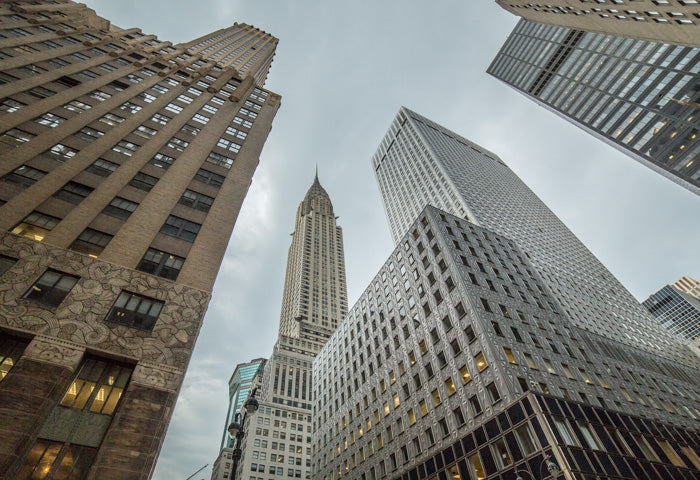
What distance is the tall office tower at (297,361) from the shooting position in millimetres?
93312

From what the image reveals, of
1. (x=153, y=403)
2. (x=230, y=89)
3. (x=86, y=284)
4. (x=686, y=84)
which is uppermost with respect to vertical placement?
(x=686, y=84)

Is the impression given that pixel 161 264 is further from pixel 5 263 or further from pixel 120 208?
pixel 5 263

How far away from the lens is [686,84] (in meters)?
87.6

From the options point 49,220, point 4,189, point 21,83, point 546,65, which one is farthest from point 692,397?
point 546,65

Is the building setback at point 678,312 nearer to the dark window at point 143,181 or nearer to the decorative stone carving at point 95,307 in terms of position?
the decorative stone carving at point 95,307

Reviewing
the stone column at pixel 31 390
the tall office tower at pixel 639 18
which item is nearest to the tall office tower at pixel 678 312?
the tall office tower at pixel 639 18

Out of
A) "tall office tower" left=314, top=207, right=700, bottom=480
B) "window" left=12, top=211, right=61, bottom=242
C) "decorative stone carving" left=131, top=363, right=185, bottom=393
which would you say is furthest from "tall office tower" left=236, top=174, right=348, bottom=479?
"window" left=12, top=211, right=61, bottom=242

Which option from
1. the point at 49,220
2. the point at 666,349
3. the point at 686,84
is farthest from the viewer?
the point at 686,84

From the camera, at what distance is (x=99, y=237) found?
77.9ft

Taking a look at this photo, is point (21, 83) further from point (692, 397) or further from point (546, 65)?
point (546, 65)

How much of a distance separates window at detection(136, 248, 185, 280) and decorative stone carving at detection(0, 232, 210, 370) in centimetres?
91

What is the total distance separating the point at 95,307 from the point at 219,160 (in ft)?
68.7

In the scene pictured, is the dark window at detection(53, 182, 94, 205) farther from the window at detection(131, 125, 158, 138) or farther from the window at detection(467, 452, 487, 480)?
the window at detection(467, 452, 487, 480)

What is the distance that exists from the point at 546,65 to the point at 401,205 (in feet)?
269
